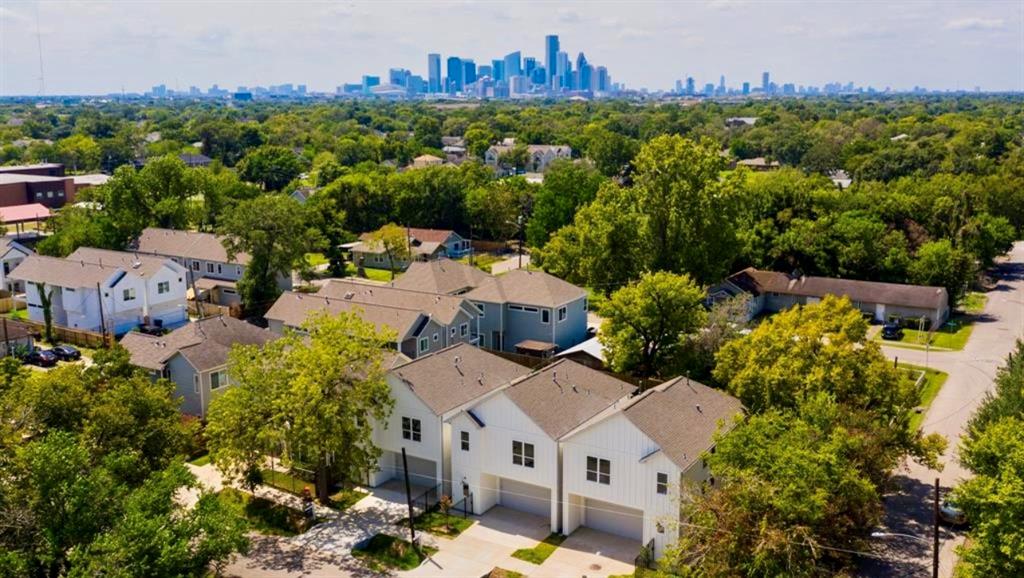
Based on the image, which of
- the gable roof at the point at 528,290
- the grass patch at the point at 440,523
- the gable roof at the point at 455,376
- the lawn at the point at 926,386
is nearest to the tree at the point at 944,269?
the lawn at the point at 926,386

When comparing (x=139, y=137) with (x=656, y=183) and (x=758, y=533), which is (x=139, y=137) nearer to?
(x=656, y=183)

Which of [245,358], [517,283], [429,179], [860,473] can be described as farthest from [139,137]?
[860,473]

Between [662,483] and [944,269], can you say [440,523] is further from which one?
[944,269]

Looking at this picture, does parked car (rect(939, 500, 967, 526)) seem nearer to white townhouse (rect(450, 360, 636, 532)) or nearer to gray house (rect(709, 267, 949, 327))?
white townhouse (rect(450, 360, 636, 532))

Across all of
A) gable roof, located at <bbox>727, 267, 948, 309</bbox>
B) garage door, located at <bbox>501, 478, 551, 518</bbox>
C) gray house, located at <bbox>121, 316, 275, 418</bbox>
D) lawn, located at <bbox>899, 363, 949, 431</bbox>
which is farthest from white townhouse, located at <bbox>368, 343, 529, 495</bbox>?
gable roof, located at <bbox>727, 267, 948, 309</bbox>

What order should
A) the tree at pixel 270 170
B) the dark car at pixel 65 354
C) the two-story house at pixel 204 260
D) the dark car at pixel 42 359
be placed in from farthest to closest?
1. the tree at pixel 270 170
2. the two-story house at pixel 204 260
3. the dark car at pixel 65 354
4. the dark car at pixel 42 359

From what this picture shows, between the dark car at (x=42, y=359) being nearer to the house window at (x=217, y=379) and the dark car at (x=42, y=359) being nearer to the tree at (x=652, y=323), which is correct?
the house window at (x=217, y=379)

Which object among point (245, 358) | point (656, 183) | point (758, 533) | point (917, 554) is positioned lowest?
point (917, 554)
